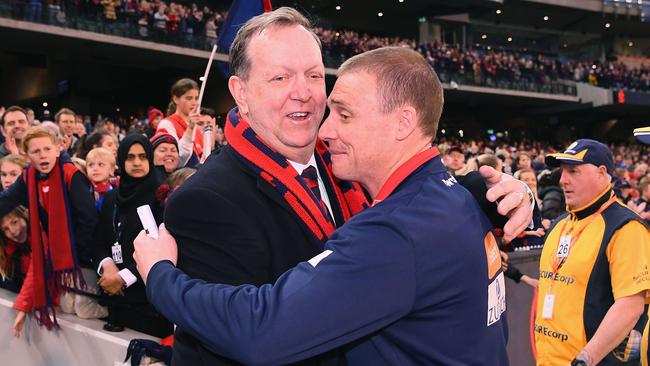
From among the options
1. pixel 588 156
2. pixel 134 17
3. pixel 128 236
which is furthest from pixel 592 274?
pixel 134 17

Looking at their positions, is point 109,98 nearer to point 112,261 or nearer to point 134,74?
point 134,74

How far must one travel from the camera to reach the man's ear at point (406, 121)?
171 centimetres

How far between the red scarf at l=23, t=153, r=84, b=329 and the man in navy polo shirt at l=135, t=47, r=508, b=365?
2.69 m

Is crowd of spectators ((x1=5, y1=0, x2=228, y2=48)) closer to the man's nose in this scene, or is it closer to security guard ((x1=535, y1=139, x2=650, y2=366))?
security guard ((x1=535, y1=139, x2=650, y2=366))

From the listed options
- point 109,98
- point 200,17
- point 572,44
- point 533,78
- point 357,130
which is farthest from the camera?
point 572,44

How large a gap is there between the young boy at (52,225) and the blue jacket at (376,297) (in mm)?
2808

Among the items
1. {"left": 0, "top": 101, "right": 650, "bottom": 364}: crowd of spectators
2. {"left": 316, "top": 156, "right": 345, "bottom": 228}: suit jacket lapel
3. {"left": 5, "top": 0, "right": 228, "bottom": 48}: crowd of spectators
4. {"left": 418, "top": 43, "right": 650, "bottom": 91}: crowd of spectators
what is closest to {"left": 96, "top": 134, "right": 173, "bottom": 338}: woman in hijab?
{"left": 0, "top": 101, "right": 650, "bottom": 364}: crowd of spectators

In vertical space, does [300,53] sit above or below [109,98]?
above

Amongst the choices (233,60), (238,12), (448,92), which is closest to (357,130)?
(233,60)

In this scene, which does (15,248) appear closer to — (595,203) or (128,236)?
(128,236)

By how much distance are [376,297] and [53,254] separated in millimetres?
3272

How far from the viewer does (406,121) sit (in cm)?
171

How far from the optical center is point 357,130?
68.2 inches

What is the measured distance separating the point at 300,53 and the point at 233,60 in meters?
0.21
